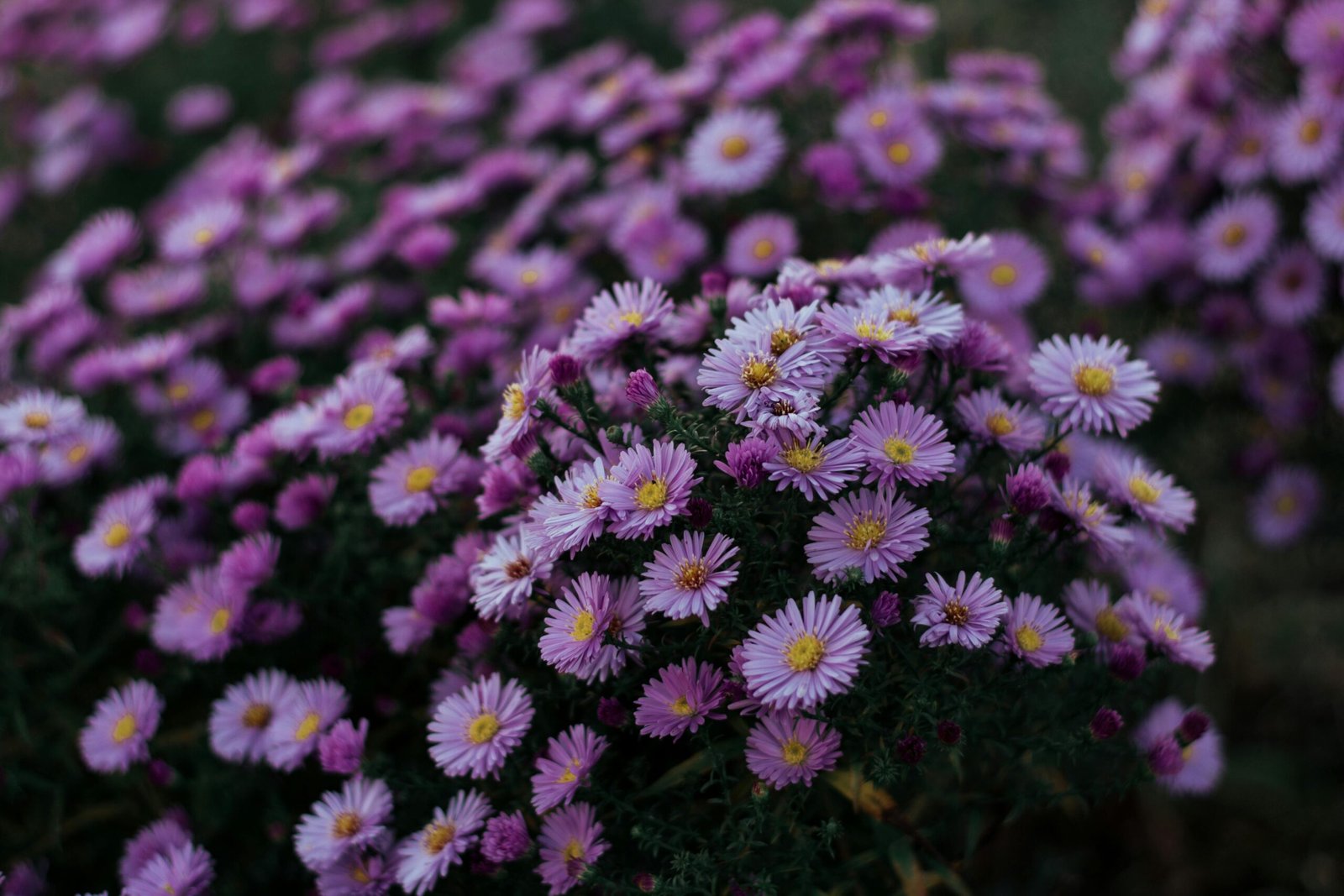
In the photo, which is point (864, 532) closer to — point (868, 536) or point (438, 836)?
point (868, 536)

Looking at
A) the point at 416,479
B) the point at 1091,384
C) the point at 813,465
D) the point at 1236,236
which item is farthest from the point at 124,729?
the point at 1236,236

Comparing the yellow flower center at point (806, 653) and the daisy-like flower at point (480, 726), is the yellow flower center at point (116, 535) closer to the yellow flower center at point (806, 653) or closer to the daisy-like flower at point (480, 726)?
the daisy-like flower at point (480, 726)

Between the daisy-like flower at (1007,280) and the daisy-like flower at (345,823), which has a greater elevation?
the daisy-like flower at (345,823)

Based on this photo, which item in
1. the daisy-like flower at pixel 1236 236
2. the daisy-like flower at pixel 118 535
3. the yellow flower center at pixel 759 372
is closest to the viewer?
the yellow flower center at pixel 759 372

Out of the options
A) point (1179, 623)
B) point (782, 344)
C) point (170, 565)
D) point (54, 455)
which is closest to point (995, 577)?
point (1179, 623)

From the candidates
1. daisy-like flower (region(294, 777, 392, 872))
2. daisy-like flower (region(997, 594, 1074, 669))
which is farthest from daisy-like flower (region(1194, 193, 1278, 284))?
daisy-like flower (region(294, 777, 392, 872))

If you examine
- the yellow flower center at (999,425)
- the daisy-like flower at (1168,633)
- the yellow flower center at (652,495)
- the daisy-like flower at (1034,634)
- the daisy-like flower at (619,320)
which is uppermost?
the daisy-like flower at (619,320)

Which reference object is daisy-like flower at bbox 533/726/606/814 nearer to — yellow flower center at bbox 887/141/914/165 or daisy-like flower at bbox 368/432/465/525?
daisy-like flower at bbox 368/432/465/525

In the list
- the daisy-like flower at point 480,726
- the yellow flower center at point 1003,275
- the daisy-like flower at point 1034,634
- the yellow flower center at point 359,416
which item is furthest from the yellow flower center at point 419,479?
the yellow flower center at point 1003,275
